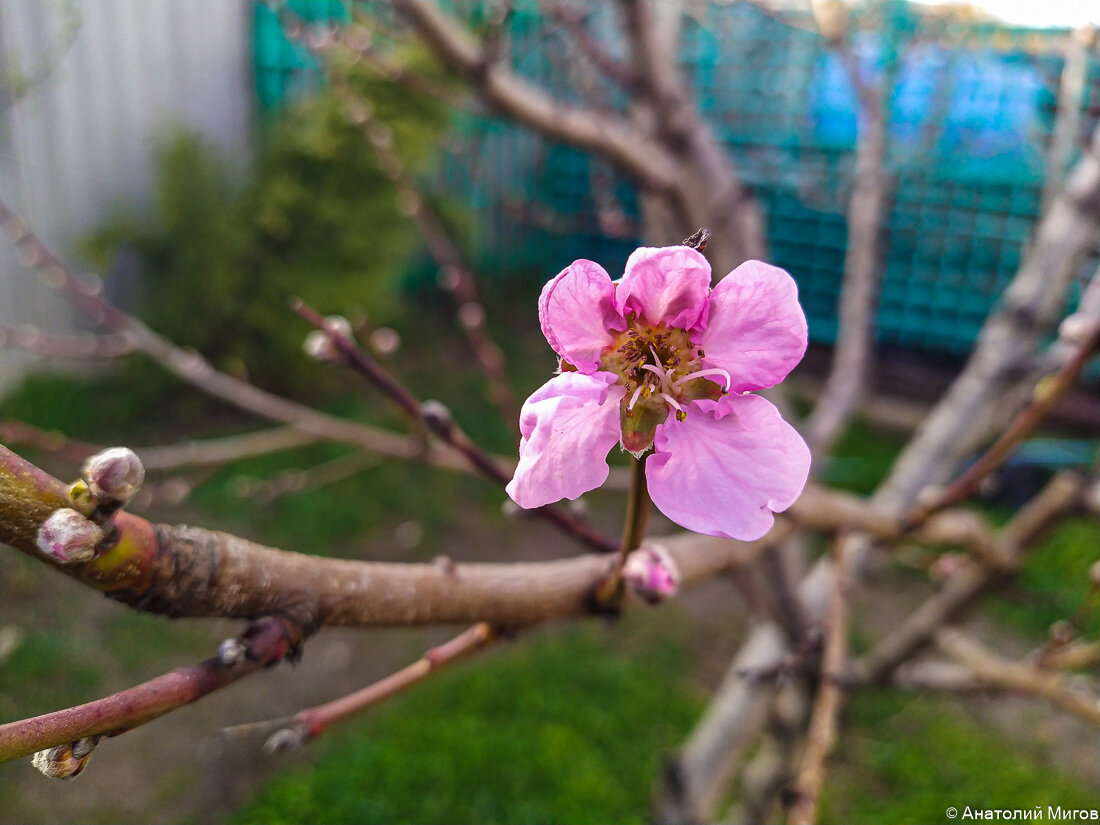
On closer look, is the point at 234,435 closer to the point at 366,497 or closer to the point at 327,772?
the point at 366,497

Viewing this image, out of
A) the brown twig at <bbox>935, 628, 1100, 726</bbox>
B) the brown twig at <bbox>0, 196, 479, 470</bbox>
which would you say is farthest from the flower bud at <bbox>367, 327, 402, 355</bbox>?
the brown twig at <bbox>935, 628, 1100, 726</bbox>

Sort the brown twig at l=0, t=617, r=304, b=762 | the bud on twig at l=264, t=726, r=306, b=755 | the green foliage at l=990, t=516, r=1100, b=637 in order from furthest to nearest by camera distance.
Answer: the green foliage at l=990, t=516, r=1100, b=637 → the bud on twig at l=264, t=726, r=306, b=755 → the brown twig at l=0, t=617, r=304, b=762

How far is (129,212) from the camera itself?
432cm

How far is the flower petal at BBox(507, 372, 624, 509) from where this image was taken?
1.41ft

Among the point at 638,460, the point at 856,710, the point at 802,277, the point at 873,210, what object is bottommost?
the point at 856,710

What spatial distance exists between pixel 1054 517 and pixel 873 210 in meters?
1.04

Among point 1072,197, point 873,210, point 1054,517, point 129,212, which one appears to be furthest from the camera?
point 129,212

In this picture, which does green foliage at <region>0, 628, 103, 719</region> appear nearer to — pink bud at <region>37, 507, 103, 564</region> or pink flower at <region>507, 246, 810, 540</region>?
pink bud at <region>37, 507, 103, 564</region>

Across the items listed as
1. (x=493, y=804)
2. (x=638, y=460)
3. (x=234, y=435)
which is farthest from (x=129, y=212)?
(x=638, y=460)

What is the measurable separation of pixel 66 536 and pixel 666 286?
1.12ft

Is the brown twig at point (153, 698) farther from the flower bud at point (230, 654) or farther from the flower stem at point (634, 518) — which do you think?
the flower stem at point (634, 518)

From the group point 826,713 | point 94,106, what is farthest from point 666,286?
point 94,106

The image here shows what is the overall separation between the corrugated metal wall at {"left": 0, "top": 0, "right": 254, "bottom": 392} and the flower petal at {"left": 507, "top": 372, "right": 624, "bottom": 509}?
150 inches

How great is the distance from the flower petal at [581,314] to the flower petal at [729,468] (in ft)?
0.21
